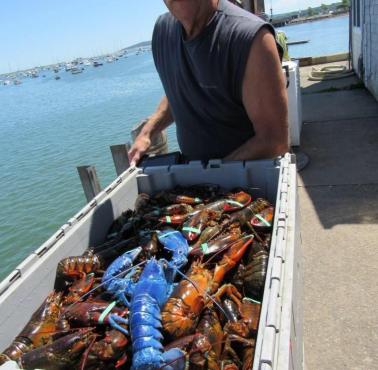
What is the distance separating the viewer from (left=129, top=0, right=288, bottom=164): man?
8.23ft

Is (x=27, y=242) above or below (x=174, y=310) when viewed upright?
below

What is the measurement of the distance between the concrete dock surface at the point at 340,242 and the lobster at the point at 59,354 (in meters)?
1.92

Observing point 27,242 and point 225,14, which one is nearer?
point 225,14

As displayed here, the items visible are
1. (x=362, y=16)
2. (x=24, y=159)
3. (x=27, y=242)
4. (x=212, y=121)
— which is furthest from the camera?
(x=24, y=159)

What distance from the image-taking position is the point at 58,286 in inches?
92.3

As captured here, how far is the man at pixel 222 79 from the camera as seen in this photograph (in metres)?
2.51

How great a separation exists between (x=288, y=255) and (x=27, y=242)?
8.63 meters

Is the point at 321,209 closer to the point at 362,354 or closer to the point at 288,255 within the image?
the point at 362,354

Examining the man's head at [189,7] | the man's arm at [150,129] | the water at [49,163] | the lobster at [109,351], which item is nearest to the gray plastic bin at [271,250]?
the man's arm at [150,129]

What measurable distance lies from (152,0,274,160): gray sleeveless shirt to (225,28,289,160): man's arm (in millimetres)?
63

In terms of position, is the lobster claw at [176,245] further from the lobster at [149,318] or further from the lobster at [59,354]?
the lobster at [59,354]

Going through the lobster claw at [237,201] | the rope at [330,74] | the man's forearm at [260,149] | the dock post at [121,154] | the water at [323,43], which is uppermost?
the man's forearm at [260,149]

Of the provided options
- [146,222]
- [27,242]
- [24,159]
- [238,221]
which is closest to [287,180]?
[238,221]

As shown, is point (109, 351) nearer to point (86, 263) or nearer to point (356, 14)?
point (86, 263)
